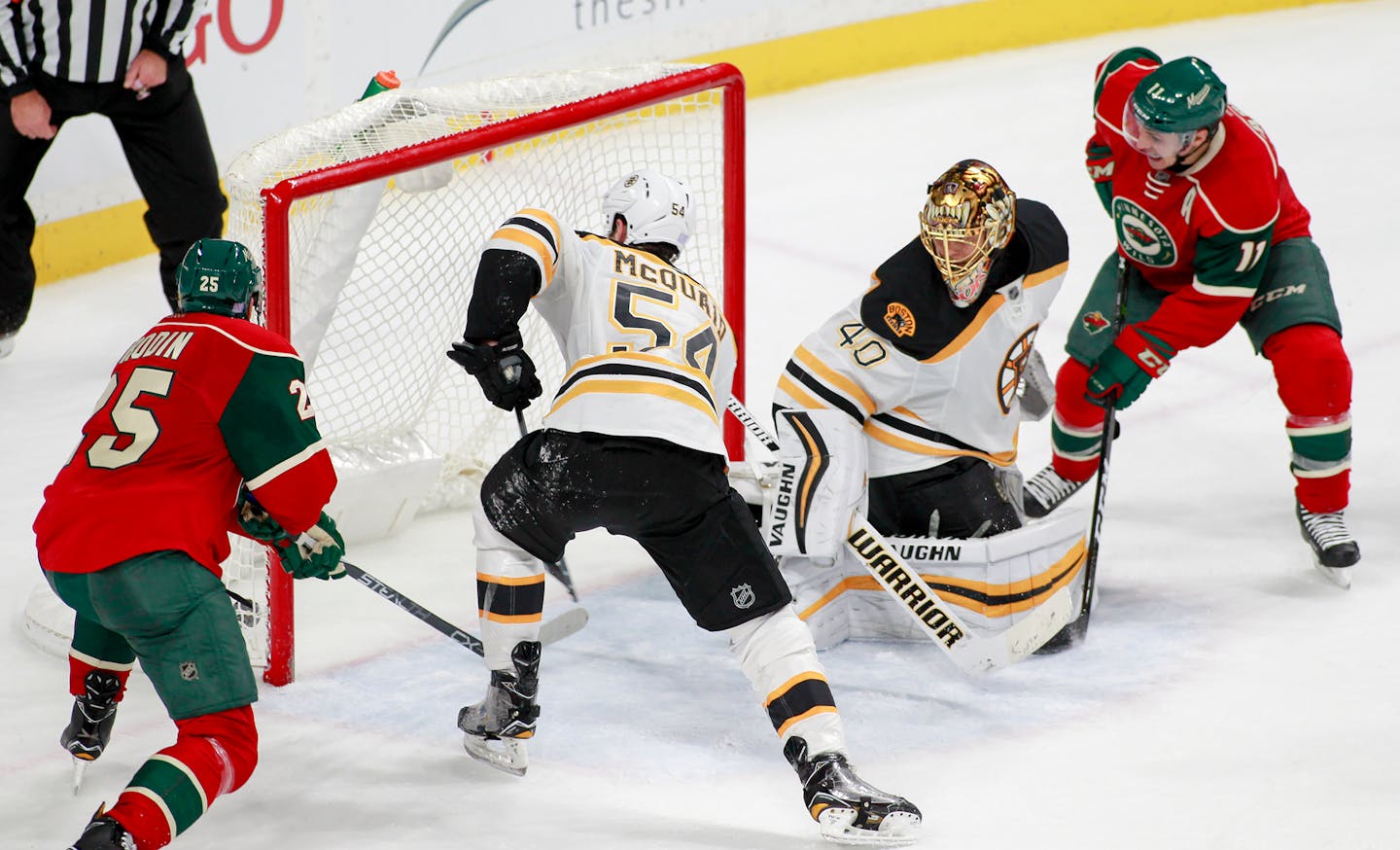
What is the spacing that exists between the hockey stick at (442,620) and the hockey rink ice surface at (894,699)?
0.04 m

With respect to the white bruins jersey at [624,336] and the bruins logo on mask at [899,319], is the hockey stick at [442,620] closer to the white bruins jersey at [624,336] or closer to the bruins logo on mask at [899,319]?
the white bruins jersey at [624,336]

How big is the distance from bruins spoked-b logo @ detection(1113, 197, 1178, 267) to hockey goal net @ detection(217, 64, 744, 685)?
80 centimetres

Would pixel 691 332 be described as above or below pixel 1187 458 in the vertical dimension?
above

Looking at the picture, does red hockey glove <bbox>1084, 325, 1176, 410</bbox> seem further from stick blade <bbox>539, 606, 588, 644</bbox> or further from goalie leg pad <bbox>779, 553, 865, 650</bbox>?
stick blade <bbox>539, 606, 588, 644</bbox>

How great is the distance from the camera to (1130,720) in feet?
9.78

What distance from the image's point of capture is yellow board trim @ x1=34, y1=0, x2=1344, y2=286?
686cm

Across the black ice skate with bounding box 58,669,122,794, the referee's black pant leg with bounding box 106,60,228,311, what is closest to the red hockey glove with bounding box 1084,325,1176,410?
the black ice skate with bounding box 58,669,122,794

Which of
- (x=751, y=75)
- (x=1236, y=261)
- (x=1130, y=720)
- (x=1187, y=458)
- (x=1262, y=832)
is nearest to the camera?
(x=1262, y=832)

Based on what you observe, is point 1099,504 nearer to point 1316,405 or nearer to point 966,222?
point 1316,405

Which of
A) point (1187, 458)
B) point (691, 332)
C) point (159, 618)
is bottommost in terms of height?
point (1187, 458)

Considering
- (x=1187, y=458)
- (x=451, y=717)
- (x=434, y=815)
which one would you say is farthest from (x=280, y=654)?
(x=1187, y=458)

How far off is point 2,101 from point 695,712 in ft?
7.94

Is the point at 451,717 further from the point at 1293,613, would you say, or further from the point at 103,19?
the point at 103,19

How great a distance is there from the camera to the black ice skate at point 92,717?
8.64 feet
